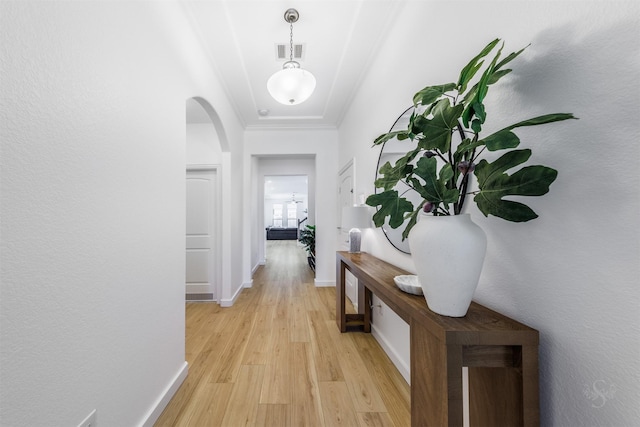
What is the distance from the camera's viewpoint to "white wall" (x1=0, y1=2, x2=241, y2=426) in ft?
2.41

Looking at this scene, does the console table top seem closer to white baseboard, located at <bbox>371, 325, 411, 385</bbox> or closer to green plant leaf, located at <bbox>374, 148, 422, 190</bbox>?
green plant leaf, located at <bbox>374, 148, 422, 190</bbox>

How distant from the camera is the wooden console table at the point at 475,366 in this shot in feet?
2.42

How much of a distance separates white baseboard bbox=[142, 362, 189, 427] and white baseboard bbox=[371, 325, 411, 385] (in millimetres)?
1611

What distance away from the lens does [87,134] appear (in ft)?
3.20

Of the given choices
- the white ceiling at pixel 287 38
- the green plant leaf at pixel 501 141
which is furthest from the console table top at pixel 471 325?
the white ceiling at pixel 287 38

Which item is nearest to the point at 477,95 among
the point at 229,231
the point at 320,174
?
the point at 229,231

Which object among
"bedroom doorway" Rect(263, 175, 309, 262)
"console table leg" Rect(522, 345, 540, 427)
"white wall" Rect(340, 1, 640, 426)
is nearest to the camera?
"white wall" Rect(340, 1, 640, 426)

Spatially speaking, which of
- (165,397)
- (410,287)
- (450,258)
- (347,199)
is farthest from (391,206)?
(347,199)

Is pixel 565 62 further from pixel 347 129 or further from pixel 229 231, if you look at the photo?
pixel 229 231

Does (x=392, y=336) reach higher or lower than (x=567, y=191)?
lower

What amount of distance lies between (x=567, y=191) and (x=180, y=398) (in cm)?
231

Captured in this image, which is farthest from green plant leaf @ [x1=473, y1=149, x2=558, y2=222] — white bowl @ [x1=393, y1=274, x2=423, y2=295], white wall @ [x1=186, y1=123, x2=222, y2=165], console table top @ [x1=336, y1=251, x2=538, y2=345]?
white wall @ [x1=186, y1=123, x2=222, y2=165]

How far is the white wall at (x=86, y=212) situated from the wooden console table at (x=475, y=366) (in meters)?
1.28

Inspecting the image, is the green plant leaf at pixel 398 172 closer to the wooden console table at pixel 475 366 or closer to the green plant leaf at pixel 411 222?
the green plant leaf at pixel 411 222
